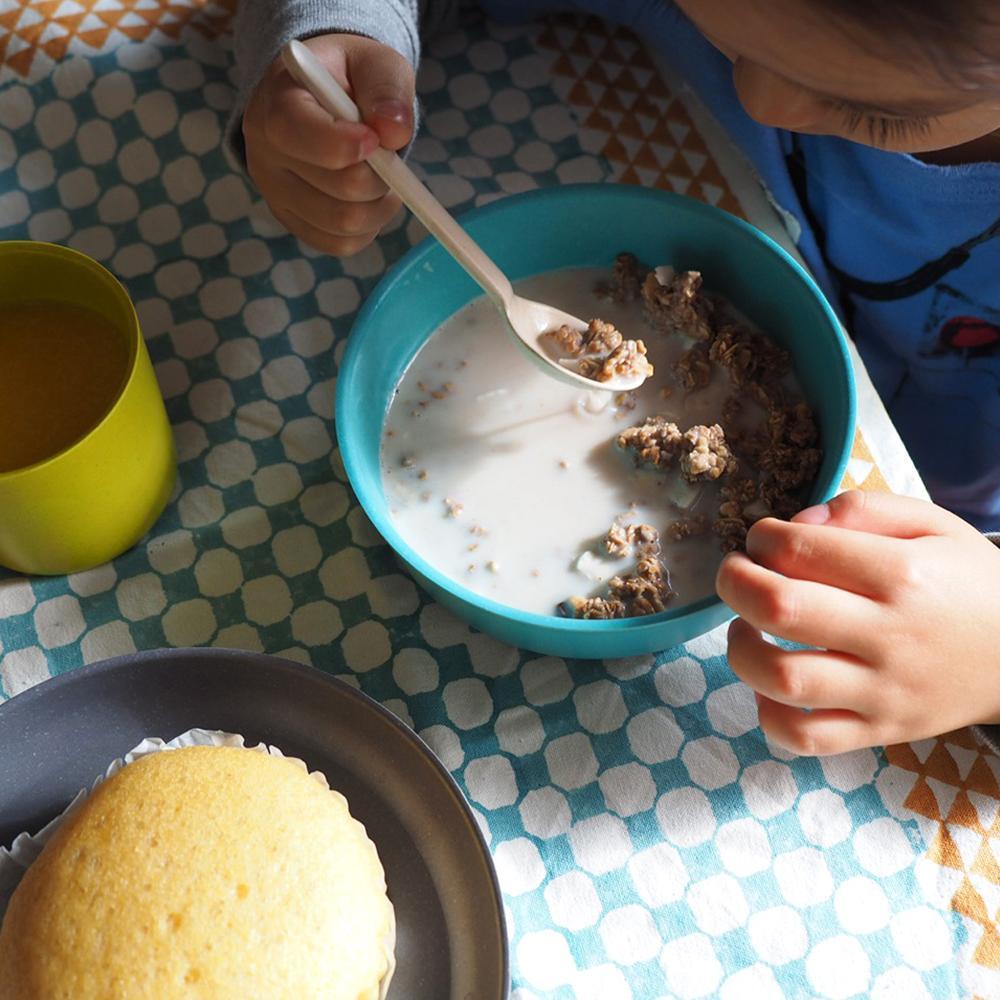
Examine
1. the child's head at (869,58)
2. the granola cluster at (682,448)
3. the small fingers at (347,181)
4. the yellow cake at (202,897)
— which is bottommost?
the yellow cake at (202,897)

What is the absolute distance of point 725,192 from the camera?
2.74 ft

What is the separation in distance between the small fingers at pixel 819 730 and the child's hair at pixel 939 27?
323 millimetres

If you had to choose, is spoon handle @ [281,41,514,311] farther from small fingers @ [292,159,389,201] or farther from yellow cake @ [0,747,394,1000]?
yellow cake @ [0,747,394,1000]

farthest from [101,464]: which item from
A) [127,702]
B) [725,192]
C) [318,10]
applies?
[725,192]

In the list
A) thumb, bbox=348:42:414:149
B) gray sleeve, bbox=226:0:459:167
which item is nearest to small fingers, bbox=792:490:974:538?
thumb, bbox=348:42:414:149

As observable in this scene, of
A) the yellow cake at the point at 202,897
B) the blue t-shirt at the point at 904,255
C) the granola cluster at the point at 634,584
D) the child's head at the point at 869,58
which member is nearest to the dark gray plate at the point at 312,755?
the yellow cake at the point at 202,897

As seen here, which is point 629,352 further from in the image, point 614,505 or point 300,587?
point 300,587

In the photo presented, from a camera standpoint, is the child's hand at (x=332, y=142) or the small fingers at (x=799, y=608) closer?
the small fingers at (x=799, y=608)

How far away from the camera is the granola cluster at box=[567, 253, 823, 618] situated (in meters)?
0.66

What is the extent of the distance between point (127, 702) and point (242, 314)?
313 millimetres

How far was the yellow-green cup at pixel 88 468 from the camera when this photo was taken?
0.60m

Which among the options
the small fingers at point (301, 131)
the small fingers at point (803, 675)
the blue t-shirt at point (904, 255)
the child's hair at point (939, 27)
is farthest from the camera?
the blue t-shirt at point (904, 255)

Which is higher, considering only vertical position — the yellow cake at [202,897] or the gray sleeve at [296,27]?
the gray sleeve at [296,27]

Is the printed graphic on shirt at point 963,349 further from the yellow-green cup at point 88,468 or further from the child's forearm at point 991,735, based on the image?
the yellow-green cup at point 88,468
